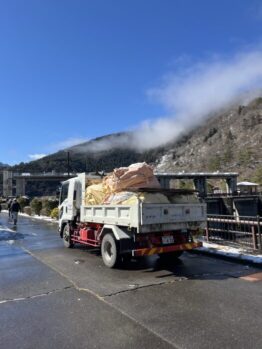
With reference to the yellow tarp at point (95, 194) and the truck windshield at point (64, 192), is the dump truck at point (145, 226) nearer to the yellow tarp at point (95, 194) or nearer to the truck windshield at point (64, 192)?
the yellow tarp at point (95, 194)

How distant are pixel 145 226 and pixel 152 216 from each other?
0.30m

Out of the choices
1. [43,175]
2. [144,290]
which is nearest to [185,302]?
[144,290]

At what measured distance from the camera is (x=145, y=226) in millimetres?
9031

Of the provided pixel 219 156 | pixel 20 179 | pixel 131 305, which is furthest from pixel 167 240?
pixel 219 156

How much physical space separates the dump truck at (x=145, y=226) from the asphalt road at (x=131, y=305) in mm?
524

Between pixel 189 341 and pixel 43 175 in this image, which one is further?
pixel 43 175

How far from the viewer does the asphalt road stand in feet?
16.5

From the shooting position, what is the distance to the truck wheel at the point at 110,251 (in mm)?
9627

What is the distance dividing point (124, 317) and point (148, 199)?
3969mm

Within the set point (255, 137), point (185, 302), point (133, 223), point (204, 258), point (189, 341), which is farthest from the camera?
point (255, 137)

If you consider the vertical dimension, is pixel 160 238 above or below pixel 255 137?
below

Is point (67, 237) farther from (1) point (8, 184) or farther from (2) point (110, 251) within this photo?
(1) point (8, 184)

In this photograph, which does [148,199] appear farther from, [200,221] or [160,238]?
[200,221]

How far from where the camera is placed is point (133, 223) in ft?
29.6
